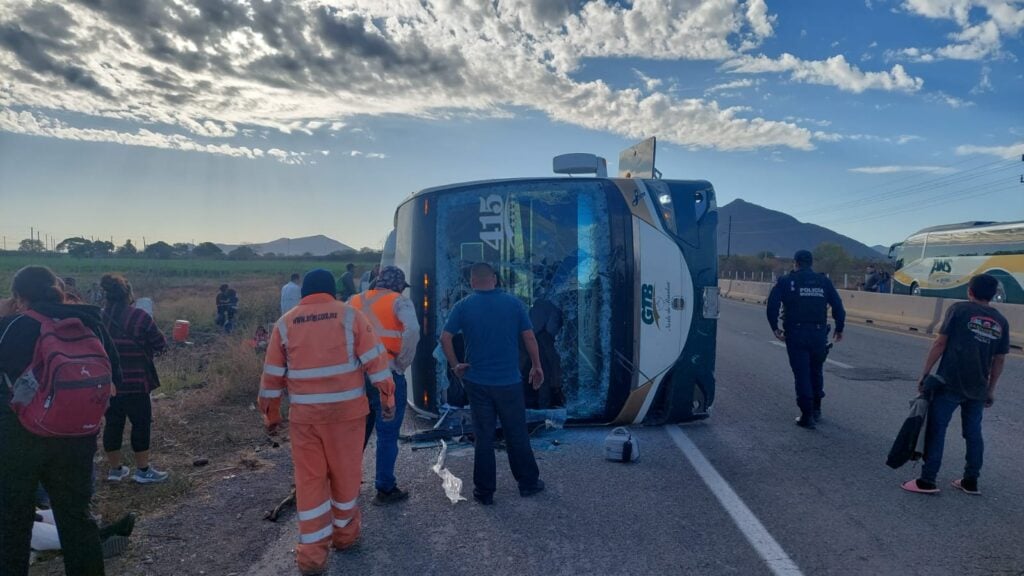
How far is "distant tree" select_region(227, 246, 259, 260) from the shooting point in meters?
102

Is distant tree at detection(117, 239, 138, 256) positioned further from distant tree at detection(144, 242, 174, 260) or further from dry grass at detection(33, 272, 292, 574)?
dry grass at detection(33, 272, 292, 574)

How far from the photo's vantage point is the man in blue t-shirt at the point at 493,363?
523 centimetres

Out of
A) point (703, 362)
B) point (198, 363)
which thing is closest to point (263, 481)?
point (703, 362)

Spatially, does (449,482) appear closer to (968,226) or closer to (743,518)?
(743,518)

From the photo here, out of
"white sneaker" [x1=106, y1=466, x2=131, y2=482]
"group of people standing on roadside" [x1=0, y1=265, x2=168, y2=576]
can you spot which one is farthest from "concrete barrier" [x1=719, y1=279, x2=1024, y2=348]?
"group of people standing on roadside" [x1=0, y1=265, x2=168, y2=576]

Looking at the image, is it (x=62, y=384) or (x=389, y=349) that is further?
(x=389, y=349)

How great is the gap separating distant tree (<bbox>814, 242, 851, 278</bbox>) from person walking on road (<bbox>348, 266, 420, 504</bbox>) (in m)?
63.8

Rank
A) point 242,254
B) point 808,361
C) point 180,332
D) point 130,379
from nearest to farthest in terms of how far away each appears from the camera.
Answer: point 130,379 < point 808,361 < point 180,332 < point 242,254

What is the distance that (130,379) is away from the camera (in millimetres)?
5719

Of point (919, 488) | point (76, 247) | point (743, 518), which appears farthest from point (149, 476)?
point (76, 247)

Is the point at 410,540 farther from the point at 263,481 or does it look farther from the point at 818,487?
the point at 818,487

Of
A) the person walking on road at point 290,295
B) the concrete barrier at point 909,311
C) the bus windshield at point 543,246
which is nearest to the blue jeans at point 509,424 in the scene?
the bus windshield at point 543,246

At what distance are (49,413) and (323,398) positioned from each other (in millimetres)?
1378

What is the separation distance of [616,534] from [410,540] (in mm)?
1328
